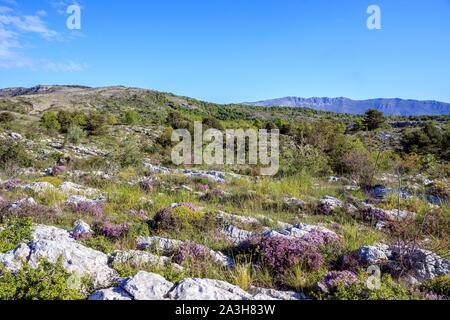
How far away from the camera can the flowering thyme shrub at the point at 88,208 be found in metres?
6.12

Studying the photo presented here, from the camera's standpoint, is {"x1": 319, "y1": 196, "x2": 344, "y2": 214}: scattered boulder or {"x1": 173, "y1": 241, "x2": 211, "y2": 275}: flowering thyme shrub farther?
{"x1": 319, "y1": 196, "x2": 344, "y2": 214}: scattered boulder

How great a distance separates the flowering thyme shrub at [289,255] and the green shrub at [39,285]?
2161 mm

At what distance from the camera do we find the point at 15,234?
4250 mm

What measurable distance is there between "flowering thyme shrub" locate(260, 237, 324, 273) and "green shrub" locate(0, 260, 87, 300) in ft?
7.09

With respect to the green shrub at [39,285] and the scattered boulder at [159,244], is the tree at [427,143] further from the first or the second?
the green shrub at [39,285]

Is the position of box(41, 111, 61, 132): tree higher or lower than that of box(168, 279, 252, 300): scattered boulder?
higher

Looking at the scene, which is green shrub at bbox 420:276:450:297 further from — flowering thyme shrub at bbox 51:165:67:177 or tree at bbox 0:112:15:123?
tree at bbox 0:112:15:123

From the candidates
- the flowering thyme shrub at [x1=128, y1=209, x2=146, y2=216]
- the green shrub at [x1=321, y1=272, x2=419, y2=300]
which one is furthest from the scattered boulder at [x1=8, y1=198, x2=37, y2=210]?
the green shrub at [x1=321, y1=272, x2=419, y2=300]

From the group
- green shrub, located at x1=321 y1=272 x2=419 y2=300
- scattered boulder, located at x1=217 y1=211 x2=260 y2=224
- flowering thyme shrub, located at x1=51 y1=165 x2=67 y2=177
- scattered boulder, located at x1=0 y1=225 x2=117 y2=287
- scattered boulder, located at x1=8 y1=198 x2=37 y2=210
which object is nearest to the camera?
green shrub, located at x1=321 y1=272 x2=419 y2=300

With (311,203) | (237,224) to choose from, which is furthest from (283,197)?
(237,224)

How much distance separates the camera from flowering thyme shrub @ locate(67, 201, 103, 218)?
20.1ft

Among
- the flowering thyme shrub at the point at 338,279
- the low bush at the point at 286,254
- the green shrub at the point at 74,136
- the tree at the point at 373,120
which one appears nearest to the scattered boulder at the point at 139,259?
A: the low bush at the point at 286,254

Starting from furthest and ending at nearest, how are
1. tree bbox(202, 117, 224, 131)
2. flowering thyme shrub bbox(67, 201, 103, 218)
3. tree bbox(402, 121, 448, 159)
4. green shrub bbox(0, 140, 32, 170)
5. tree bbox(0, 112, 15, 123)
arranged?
1. tree bbox(202, 117, 224, 131)
2. tree bbox(0, 112, 15, 123)
3. tree bbox(402, 121, 448, 159)
4. green shrub bbox(0, 140, 32, 170)
5. flowering thyme shrub bbox(67, 201, 103, 218)
